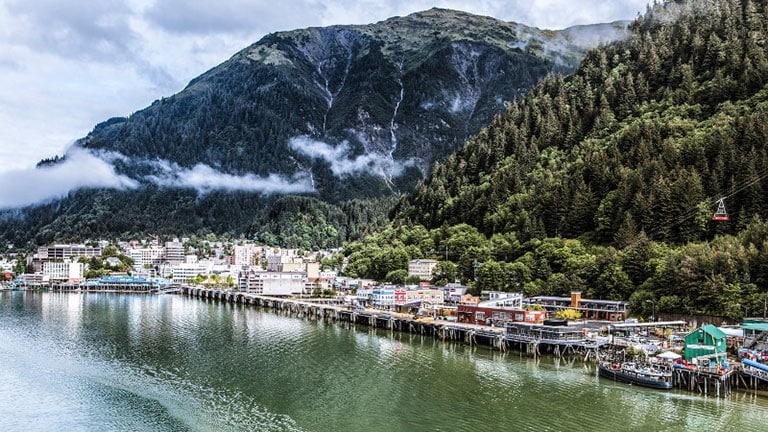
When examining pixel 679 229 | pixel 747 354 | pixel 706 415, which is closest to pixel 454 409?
pixel 706 415

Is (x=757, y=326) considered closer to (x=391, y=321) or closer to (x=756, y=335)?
(x=756, y=335)

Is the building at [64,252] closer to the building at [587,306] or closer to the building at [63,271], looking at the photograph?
the building at [63,271]

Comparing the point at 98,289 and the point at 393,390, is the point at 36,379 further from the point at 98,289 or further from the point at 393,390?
the point at 98,289

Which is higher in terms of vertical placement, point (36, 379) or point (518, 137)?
point (518, 137)

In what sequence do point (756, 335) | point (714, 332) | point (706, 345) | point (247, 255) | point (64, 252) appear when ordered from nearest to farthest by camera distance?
point (706, 345) → point (714, 332) → point (756, 335) → point (247, 255) → point (64, 252)

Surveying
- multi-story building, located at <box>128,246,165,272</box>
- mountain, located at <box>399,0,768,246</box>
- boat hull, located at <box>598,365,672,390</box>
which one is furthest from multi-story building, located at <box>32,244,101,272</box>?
boat hull, located at <box>598,365,672,390</box>

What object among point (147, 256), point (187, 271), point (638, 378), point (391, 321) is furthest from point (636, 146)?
→ point (147, 256)
